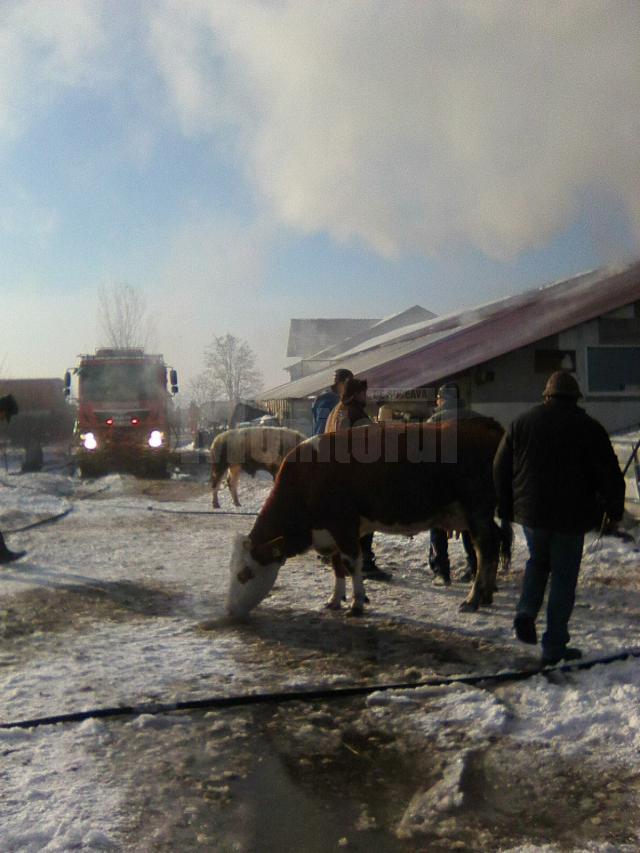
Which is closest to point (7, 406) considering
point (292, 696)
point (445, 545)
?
point (445, 545)

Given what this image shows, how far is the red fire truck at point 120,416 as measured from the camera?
20.2m

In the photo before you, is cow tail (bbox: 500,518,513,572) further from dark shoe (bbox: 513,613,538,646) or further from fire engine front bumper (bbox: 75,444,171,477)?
fire engine front bumper (bbox: 75,444,171,477)

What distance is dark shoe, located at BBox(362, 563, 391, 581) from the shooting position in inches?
311

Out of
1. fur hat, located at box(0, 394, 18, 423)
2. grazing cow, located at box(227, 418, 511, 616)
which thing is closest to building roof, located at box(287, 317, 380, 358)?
fur hat, located at box(0, 394, 18, 423)

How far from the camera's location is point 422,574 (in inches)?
321

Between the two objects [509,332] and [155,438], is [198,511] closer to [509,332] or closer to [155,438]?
[509,332]

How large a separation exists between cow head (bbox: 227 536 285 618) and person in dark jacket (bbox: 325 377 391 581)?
1445mm

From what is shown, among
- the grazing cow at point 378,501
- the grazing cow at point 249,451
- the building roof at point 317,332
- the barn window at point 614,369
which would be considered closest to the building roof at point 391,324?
the building roof at point 317,332

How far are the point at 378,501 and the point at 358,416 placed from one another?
1385 millimetres

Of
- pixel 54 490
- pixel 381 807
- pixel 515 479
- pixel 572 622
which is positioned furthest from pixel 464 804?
pixel 54 490

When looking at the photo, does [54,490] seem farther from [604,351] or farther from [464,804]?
[464,804]

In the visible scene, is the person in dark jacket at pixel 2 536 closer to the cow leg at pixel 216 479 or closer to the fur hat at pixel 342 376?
the fur hat at pixel 342 376

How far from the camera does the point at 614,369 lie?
452 inches

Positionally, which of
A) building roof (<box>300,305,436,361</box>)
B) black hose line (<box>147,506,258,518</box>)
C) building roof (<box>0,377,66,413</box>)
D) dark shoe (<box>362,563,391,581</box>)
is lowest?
dark shoe (<box>362,563,391,581</box>)
